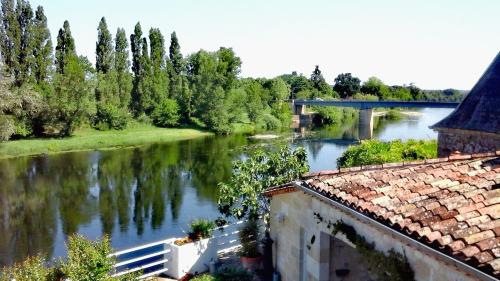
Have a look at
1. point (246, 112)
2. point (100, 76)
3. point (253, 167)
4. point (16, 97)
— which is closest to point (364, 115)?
point (246, 112)

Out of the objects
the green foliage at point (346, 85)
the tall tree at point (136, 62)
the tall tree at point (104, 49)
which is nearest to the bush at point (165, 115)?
the tall tree at point (136, 62)

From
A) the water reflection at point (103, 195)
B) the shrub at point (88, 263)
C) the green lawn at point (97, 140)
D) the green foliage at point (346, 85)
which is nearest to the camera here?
the shrub at point (88, 263)

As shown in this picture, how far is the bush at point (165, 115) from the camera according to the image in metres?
60.4

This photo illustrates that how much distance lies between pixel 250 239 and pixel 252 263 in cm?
80

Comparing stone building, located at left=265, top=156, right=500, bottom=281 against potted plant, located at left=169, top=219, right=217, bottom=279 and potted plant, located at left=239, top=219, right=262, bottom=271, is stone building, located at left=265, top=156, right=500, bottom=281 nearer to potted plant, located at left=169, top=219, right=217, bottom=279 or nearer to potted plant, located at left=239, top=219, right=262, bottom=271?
potted plant, located at left=239, top=219, right=262, bottom=271

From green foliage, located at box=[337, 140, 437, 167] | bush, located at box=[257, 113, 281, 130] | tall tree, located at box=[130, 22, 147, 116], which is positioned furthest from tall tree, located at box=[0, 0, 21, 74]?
green foliage, located at box=[337, 140, 437, 167]

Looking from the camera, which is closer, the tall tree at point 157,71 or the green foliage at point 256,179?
the green foliage at point 256,179

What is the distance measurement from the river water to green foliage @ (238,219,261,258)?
286 inches

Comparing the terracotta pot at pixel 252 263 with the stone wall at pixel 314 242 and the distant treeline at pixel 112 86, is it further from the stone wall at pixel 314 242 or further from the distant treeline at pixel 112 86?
the distant treeline at pixel 112 86

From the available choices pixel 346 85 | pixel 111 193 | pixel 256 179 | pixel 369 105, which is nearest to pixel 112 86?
pixel 111 193

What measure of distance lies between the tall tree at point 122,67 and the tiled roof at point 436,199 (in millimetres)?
53355

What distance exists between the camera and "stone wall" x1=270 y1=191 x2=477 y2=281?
17.8ft

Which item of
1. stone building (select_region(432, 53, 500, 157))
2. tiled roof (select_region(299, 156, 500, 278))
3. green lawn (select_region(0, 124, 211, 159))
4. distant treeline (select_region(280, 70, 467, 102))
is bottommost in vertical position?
green lawn (select_region(0, 124, 211, 159))

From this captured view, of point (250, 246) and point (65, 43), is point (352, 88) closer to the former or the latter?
point (65, 43)
